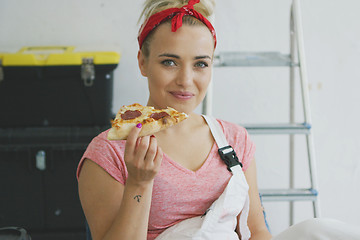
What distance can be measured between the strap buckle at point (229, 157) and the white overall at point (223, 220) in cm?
1

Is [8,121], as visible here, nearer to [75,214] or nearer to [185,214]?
[75,214]

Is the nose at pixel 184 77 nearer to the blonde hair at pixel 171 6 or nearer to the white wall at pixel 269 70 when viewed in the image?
the blonde hair at pixel 171 6

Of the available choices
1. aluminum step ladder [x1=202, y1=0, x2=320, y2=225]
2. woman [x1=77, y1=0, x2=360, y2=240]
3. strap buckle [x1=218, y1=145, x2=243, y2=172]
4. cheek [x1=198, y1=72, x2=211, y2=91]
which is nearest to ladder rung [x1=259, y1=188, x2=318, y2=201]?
aluminum step ladder [x1=202, y1=0, x2=320, y2=225]

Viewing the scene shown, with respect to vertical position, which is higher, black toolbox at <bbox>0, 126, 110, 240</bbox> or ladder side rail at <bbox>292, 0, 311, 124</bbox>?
ladder side rail at <bbox>292, 0, 311, 124</bbox>

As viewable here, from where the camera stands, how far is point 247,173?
1.31 m

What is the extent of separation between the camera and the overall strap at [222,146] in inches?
48.4

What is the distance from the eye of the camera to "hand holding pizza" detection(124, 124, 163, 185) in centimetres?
94

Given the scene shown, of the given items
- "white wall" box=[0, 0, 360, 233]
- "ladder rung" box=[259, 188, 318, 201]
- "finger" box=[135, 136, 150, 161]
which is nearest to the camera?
"finger" box=[135, 136, 150, 161]

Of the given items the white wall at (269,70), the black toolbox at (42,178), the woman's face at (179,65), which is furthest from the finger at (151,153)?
the white wall at (269,70)

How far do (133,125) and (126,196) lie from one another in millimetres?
174

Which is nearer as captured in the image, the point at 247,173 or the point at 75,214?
the point at 247,173

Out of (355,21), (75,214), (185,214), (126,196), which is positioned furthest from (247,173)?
(355,21)

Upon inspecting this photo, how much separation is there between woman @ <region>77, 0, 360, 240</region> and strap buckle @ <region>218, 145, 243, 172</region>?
0.06 feet

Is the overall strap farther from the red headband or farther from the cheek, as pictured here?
the red headband
